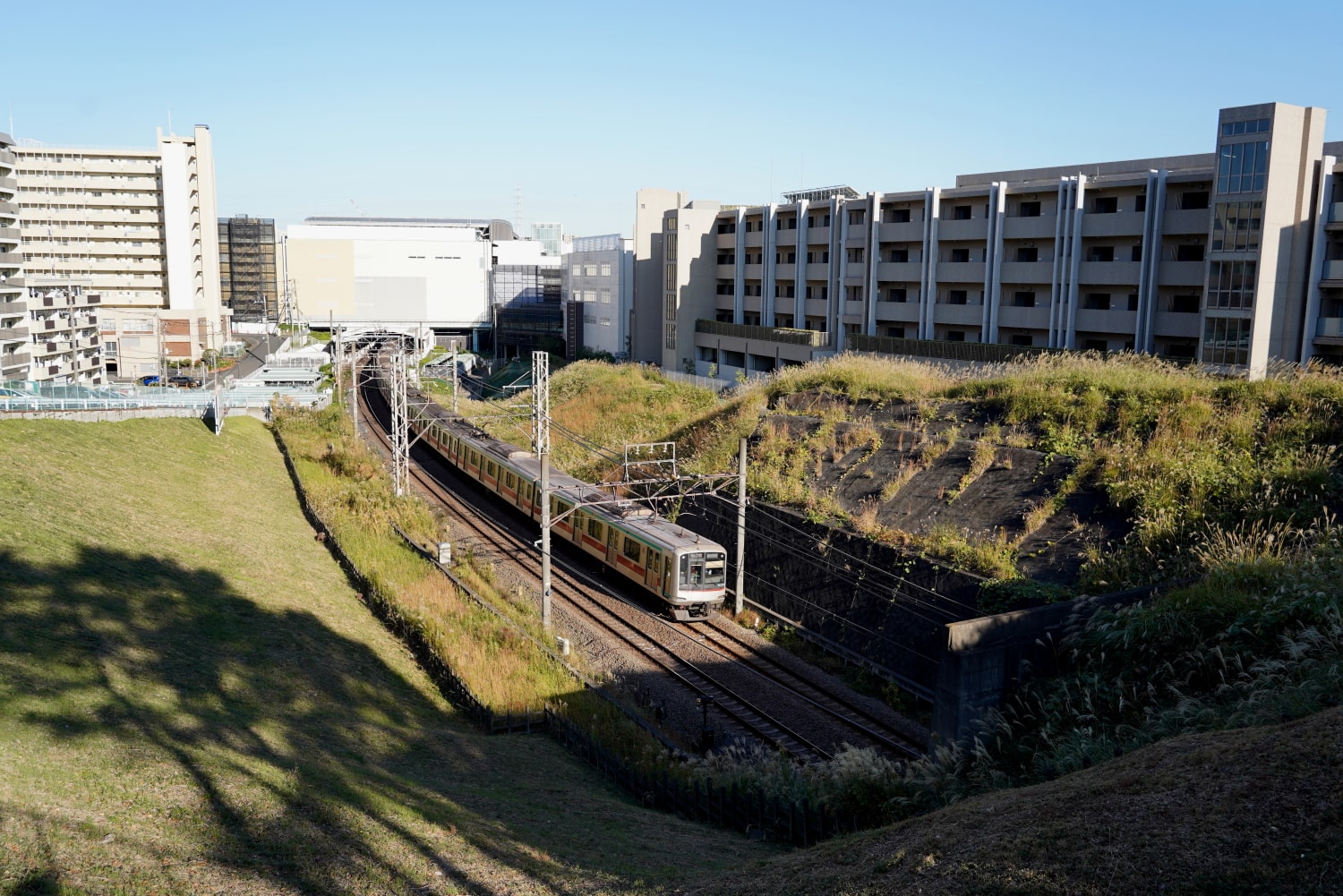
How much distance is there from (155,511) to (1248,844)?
77.7 ft

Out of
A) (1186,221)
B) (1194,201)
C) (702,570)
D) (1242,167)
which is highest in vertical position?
(1242,167)

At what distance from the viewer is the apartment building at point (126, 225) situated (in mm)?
84250

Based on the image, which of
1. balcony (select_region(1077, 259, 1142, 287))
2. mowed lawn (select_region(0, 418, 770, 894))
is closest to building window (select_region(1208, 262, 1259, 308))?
balcony (select_region(1077, 259, 1142, 287))

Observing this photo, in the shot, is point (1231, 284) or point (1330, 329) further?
point (1231, 284)

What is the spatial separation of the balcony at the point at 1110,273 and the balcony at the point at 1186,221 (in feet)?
5.07

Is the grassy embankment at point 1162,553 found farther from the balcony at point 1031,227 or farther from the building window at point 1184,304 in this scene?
the balcony at point 1031,227

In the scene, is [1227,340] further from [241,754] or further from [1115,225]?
[241,754]

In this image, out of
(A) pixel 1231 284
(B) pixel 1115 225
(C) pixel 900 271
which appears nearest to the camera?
(A) pixel 1231 284

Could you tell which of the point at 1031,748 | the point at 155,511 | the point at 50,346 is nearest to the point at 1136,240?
the point at 1031,748

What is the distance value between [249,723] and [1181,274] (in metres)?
33.4

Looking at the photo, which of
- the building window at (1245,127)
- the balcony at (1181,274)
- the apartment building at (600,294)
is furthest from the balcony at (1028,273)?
the apartment building at (600,294)

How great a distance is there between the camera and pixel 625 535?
936 inches

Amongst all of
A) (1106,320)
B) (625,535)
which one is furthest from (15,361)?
(1106,320)

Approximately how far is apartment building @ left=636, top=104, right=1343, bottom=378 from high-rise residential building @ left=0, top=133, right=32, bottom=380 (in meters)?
36.9
